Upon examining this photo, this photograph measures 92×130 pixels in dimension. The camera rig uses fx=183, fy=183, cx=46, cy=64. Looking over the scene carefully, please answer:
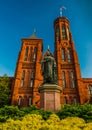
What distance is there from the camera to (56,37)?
47188 millimetres

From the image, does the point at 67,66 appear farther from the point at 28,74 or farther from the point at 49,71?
the point at 49,71

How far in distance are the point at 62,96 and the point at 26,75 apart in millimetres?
9183

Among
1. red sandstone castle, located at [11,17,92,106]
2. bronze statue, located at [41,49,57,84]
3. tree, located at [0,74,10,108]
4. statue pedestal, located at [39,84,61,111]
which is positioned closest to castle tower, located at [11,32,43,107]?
red sandstone castle, located at [11,17,92,106]

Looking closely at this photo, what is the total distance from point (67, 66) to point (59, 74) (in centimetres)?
334

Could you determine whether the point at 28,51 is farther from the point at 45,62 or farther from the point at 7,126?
the point at 7,126

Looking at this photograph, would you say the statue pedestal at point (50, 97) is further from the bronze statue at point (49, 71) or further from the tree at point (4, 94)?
the tree at point (4, 94)

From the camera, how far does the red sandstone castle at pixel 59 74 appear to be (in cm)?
3541

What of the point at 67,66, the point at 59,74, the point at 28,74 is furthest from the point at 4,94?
the point at 67,66

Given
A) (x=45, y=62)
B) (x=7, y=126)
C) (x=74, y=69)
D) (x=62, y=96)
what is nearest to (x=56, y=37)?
(x=74, y=69)

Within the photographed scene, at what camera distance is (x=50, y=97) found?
12.3 meters

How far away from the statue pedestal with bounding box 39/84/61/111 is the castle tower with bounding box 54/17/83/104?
22342 mm

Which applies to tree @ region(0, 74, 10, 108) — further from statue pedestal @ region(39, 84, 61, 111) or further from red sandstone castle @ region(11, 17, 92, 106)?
statue pedestal @ region(39, 84, 61, 111)

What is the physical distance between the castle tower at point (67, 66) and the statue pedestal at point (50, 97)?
22.3m

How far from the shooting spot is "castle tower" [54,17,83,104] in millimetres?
35938
